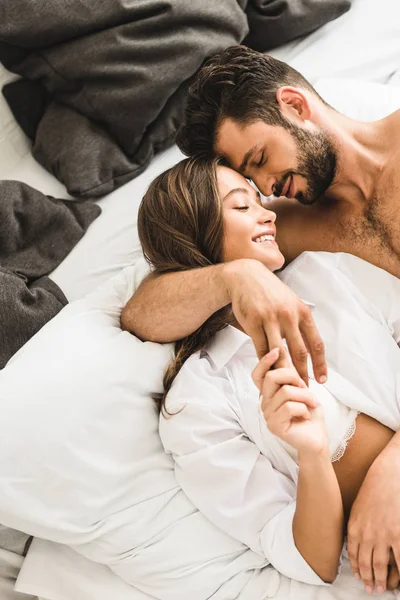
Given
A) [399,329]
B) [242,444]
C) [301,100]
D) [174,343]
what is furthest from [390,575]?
[301,100]

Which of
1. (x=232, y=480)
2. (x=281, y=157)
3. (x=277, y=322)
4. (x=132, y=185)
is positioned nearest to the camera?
(x=277, y=322)

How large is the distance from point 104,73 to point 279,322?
108 cm

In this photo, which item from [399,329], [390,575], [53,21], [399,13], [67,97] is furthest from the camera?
[399,13]

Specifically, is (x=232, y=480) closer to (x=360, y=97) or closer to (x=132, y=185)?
(x=132, y=185)

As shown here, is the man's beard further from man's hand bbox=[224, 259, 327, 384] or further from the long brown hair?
man's hand bbox=[224, 259, 327, 384]

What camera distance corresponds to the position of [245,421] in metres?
1.21

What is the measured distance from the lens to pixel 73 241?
1.72 m

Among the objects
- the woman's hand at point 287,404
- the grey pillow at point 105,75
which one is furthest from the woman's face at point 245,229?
the grey pillow at point 105,75

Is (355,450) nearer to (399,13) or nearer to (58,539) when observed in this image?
(58,539)

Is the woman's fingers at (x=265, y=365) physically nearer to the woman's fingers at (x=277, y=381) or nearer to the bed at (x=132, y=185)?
the woman's fingers at (x=277, y=381)

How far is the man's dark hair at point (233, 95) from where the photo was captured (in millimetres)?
1445

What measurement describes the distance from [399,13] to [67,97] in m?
1.10

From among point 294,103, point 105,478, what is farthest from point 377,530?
point 294,103

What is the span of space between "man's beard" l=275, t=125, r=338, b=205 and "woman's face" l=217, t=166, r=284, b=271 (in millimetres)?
151
